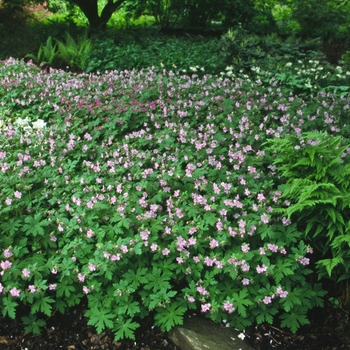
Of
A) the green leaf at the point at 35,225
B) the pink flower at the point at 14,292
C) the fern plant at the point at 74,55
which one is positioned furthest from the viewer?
the fern plant at the point at 74,55

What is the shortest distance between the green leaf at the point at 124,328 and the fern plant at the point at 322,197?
1416mm

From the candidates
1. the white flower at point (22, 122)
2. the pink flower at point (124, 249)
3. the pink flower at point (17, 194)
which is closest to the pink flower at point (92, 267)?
the pink flower at point (124, 249)

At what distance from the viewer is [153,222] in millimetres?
3537

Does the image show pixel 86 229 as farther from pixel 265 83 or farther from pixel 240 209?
pixel 265 83

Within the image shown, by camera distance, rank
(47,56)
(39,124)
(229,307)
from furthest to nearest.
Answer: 1. (47,56)
2. (39,124)
3. (229,307)

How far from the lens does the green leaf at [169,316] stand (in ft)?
10.3

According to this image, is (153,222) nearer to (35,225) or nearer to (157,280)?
(157,280)

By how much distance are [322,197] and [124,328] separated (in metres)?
1.77

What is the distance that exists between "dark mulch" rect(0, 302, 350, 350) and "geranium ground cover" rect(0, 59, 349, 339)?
0.11 meters

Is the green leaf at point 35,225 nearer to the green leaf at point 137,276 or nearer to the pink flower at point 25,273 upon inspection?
the pink flower at point 25,273

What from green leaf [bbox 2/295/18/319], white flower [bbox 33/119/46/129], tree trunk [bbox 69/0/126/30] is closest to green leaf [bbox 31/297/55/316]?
green leaf [bbox 2/295/18/319]

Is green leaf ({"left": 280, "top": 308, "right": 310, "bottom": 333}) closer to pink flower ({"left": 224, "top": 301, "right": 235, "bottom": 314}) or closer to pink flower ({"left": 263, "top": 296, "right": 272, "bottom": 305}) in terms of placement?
pink flower ({"left": 263, "top": 296, "right": 272, "bottom": 305})

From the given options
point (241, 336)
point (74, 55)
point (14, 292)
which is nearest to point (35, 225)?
point (14, 292)

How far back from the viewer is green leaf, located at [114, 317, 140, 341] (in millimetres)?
3076
